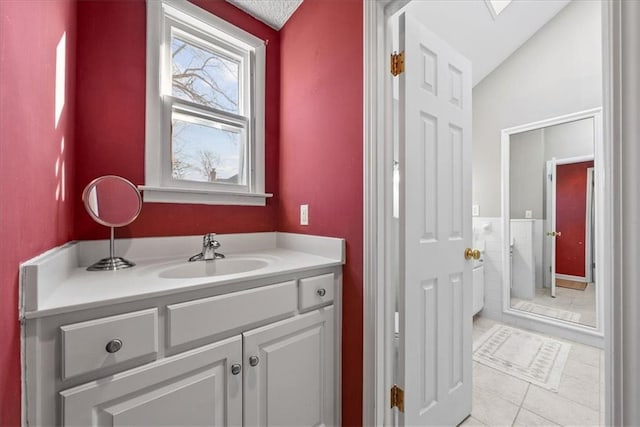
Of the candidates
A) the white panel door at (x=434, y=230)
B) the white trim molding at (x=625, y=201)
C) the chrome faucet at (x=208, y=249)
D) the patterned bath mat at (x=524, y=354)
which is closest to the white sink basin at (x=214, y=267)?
the chrome faucet at (x=208, y=249)

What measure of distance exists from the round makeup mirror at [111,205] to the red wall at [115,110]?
15 centimetres

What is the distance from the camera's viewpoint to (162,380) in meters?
0.81

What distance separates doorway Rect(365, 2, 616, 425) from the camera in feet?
3.76

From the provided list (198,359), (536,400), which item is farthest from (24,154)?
(536,400)

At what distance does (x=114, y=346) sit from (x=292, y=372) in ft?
2.21

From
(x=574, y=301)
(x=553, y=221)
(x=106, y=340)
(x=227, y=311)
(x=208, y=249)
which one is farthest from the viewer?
(x=553, y=221)

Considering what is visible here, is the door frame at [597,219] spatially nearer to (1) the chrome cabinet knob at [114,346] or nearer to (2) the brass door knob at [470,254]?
(2) the brass door knob at [470,254]

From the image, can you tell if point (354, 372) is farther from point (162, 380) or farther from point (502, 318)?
point (502, 318)

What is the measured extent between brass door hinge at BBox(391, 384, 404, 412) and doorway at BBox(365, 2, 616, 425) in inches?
1.8

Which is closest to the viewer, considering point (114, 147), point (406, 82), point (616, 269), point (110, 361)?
point (616, 269)

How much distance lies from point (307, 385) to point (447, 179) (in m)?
1.19

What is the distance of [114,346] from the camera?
2.37 ft

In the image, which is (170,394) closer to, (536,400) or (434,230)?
(434,230)

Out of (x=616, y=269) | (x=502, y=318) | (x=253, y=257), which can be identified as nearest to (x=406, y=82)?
(x=616, y=269)
